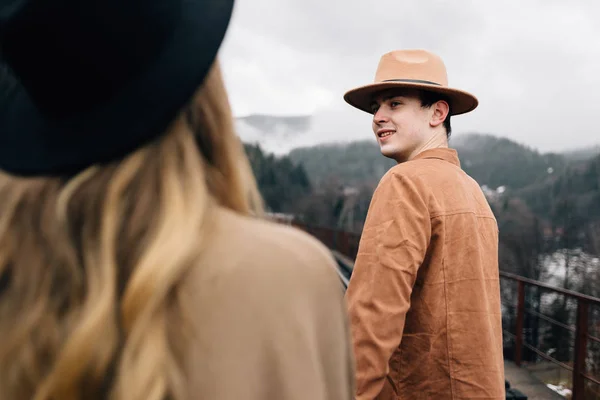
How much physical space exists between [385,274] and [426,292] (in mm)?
210

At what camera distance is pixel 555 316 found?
23.2 m

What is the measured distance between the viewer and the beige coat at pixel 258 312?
2.21ft

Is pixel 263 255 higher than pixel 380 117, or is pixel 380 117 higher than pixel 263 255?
pixel 380 117

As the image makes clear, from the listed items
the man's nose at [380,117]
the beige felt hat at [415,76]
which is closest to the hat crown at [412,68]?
the beige felt hat at [415,76]

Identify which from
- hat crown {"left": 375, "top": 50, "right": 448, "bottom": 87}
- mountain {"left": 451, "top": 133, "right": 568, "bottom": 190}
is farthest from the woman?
mountain {"left": 451, "top": 133, "right": 568, "bottom": 190}

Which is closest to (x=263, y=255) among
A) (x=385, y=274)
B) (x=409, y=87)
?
(x=385, y=274)

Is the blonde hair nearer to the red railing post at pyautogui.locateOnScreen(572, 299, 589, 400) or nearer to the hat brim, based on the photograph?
the hat brim

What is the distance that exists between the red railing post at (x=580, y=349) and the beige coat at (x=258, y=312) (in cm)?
450

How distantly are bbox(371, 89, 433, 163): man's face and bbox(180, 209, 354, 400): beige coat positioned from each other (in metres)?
1.38

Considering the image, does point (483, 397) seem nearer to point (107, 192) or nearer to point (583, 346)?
point (107, 192)

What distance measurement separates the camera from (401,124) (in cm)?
206

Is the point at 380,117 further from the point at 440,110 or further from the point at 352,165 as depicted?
the point at 352,165

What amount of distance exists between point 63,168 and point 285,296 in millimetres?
339

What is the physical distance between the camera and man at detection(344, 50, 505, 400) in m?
1.65
